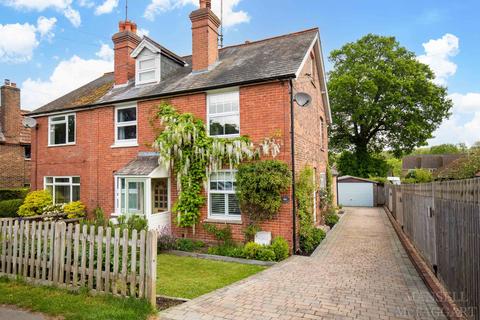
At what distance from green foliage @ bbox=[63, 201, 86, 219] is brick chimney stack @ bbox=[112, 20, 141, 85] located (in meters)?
6.11

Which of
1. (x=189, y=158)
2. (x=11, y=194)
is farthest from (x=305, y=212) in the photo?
(x=11, y=194)

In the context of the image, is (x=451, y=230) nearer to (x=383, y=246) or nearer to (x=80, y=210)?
(x=383, y=246)

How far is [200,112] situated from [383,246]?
321 inches

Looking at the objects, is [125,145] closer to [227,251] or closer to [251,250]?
[227,251]

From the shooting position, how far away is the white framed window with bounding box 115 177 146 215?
431 inches

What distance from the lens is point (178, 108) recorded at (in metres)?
11.5

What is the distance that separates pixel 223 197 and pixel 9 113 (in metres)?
19.4

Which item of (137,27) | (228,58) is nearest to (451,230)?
(228,58)

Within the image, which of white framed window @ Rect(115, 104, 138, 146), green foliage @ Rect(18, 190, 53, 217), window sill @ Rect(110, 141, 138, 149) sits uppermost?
white framed window @ Rect(115, 104, 138, 146)

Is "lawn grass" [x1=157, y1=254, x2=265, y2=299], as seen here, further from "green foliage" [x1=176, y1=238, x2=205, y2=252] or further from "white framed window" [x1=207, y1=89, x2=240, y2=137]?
"white framed window" [x1=207, y1=89, x2=240, y2=137]

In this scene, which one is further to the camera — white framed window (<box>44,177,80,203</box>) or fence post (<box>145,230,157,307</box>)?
white framed window (<box>44,177,80,203</box>)

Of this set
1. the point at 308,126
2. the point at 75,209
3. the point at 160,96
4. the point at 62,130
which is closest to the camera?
the point at 160,96

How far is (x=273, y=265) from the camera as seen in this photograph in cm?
830

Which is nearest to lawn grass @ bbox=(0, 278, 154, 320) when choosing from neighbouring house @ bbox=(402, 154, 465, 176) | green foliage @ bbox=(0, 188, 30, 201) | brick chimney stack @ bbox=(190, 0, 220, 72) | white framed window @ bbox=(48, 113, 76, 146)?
white framed window @ bbox=(48, 113, 76, 146)
